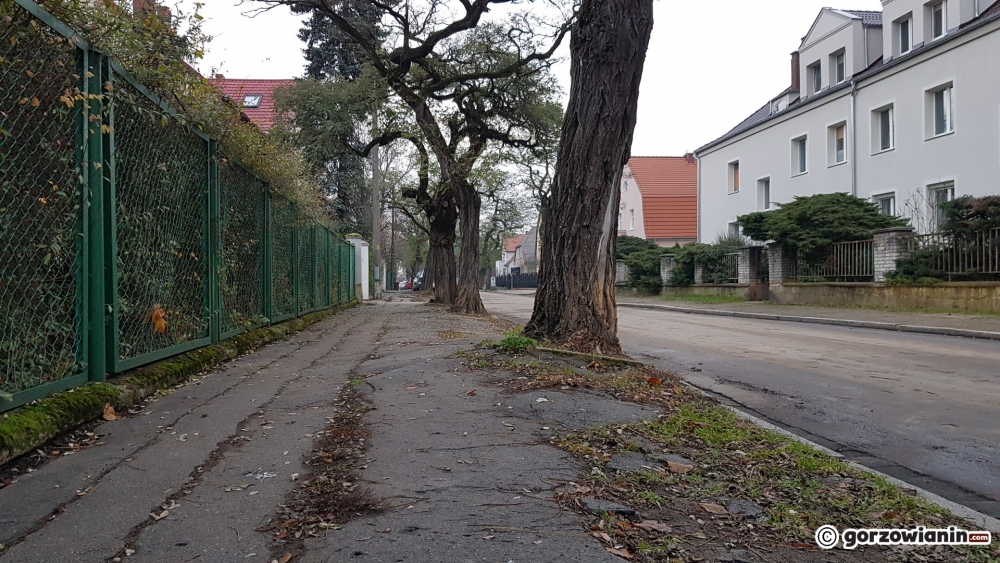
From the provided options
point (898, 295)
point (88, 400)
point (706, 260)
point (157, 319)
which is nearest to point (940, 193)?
point (898, 295)

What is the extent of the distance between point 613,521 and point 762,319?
17.5 metres

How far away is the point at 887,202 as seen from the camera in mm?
24219

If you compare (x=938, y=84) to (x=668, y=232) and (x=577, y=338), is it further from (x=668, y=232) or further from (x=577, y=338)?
(x=668, y=232)

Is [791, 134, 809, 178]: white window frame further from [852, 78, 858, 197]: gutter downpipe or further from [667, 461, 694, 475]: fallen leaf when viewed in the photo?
[667, 461, 694, 475]: fallen leaf

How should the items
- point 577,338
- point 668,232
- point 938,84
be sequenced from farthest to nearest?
1. point 668,232
2. point 938,84
3. point 577,338

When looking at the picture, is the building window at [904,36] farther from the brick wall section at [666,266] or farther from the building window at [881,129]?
the brick wall section at [666,266]

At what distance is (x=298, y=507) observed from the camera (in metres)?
2.98

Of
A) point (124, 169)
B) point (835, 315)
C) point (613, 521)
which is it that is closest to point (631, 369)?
point (613, 521)

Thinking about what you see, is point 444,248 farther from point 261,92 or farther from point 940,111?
point 940,111

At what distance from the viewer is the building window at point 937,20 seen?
22.0 m

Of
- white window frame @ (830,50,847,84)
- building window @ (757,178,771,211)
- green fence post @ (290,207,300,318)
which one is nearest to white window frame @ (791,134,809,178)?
building window @ (757,178,771,211)

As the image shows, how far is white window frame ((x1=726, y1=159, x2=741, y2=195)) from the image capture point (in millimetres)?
35031

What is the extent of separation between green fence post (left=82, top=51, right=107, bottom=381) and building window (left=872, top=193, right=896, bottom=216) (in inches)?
961

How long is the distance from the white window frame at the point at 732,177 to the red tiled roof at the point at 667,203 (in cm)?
1188
